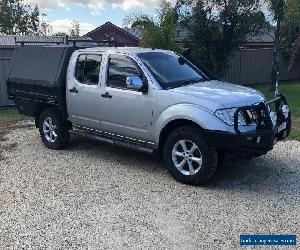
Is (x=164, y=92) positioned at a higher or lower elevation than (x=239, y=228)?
higher

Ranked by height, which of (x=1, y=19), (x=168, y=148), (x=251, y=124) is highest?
(x=1, y=19)

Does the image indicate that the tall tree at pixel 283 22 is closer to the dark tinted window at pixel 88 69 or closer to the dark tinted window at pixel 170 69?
the dark tinted window at pixel 170 69

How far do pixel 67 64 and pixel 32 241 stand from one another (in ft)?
12.5

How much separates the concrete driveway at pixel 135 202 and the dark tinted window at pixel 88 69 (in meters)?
1.42

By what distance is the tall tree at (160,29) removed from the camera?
43.0 feet

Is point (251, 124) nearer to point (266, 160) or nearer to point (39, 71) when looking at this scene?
point (266, 160)

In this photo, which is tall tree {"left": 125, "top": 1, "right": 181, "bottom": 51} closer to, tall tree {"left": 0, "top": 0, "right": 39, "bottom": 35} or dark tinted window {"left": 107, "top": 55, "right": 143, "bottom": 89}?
dark tinted window {"left": 107, "top": 55, "right": 143, "bottom": 89}

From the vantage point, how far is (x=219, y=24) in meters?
15.3

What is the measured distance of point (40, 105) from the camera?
7750mm

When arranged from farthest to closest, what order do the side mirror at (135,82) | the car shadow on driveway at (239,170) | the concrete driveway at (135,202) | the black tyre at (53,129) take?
the black tyre at (53,129) → the side mirror at (135,82) → the car shadow on driveway at (239,170) → the concrete driveway at (135,202)

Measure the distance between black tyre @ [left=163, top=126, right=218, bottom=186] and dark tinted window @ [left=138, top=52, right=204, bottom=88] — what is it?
0.87 meters

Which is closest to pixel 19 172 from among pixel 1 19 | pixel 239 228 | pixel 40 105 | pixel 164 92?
pixel 40 105

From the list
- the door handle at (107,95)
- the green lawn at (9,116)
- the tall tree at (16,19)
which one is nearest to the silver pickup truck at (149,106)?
the door handle at (107,95)

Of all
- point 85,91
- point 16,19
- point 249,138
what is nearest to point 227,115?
point 249,138
